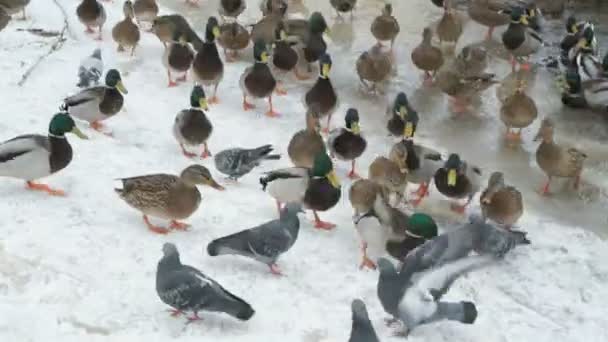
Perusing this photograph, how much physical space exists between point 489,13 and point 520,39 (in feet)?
3.06

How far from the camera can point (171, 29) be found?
9.48 meters

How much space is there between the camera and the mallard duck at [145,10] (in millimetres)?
10273

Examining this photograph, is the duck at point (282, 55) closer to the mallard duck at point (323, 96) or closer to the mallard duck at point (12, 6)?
the mallard duck at point (323, 96)

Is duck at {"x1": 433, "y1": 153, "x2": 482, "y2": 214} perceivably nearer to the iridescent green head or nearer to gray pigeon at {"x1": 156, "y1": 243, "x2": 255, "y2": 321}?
gray pigeon at {"x1": 156, "y1": 243, "x2": 255, "y2": 321}

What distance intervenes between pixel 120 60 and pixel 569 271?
5373 mm

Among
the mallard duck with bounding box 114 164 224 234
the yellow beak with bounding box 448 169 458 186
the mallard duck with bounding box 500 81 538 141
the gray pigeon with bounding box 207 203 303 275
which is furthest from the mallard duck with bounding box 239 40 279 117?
the gray pigeon with bounding box 207 203 303 275

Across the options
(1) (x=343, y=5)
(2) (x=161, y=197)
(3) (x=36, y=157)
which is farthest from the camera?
(1) (x=343, y=5)

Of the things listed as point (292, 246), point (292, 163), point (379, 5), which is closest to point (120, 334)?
point (292, 246)

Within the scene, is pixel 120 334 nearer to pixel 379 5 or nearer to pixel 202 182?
pixel 202 182

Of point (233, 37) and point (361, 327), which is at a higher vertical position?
point (361, 327)

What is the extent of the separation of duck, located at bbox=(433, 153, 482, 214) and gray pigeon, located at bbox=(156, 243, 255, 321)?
2406 mm

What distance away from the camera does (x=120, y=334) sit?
4.91 m

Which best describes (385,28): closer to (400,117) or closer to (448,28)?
(448,28)

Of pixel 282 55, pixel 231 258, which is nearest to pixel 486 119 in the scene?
pixel 282 55
